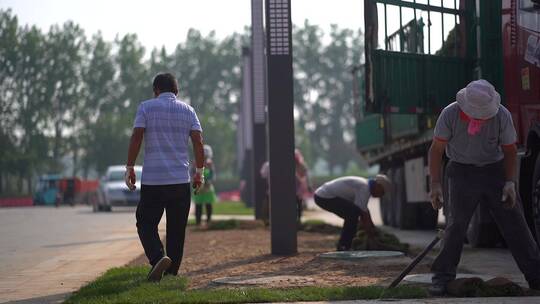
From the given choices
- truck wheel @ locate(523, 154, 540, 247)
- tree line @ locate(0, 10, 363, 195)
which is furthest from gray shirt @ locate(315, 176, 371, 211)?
tree line @ locate(0, 10, 363, 195)

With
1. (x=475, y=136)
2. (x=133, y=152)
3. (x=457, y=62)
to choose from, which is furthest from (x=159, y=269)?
(x=457, y=62)

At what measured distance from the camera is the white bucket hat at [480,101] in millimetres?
8414

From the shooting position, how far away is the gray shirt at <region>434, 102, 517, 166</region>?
28.4 ft

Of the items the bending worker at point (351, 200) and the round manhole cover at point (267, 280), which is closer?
the round manhole cover at point (267, 280)

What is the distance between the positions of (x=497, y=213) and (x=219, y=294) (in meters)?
2.08

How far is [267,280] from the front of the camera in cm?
999

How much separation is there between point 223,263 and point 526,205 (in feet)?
10.2

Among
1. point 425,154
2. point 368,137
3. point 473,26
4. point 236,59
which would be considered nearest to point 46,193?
point 368,137

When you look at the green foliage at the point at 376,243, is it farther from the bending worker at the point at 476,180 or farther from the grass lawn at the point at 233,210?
Result: the grass lawn at the point at 233,210

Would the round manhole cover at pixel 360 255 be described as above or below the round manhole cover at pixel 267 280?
below

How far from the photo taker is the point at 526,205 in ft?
39.5

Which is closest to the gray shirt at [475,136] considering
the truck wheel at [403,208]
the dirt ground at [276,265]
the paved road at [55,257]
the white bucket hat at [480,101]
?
the white bucket hat at [480,101]

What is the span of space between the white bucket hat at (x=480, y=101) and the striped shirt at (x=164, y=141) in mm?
2760

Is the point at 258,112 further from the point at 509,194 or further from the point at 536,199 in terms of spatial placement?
the point at 509,194
